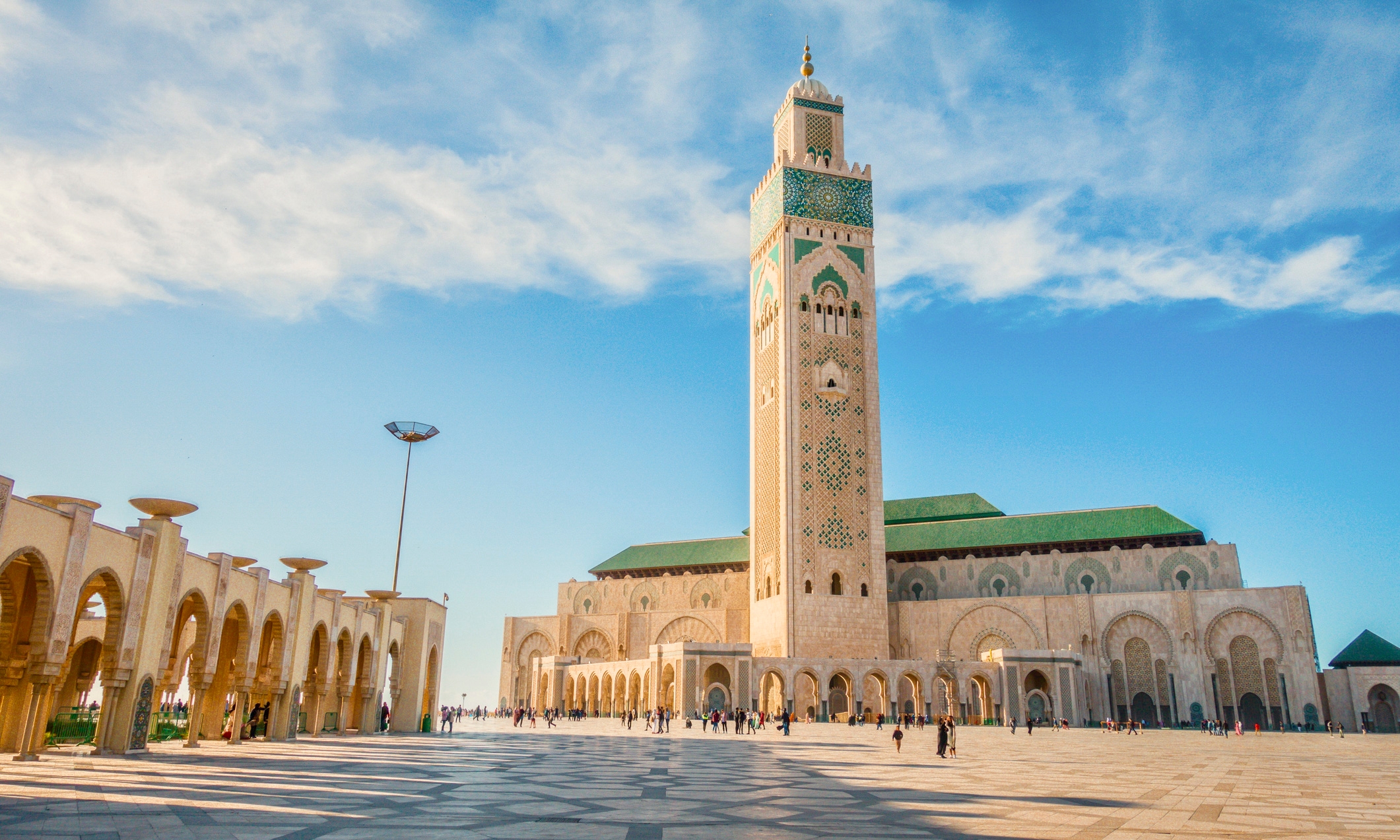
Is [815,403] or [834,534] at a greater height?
[815,403]

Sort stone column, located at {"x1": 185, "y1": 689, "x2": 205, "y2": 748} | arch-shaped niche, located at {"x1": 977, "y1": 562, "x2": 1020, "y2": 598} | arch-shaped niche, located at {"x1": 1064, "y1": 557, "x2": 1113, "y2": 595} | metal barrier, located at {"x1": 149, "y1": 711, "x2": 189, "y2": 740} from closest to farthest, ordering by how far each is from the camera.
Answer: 1. stone column, located at {"x1": 185, "y1": 689, "x2": 205, "y2": 748}
2. metal barrier, located at {"x1": 149, "y1": 711, "x2": 189, "y2": 740}
3. arch-shaped niche, located at {"x1": 1064, "y1": 557, "x2": 1113, "y2": 595}
4. arch-shaped niche, located at {"x1": 977, "y1": 562, "x2": 1020, "y2": 598}

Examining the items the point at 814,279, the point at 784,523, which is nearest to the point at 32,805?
the point at 784,523

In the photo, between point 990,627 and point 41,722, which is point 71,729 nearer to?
point 41,722

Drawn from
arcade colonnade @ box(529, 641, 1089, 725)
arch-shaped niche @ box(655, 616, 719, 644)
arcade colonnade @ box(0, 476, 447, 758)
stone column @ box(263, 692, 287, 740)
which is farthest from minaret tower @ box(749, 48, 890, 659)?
stone column @ box(263, 692, 287, 740)

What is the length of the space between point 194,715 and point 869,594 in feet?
104

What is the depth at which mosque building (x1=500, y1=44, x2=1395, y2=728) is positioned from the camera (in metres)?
40.9

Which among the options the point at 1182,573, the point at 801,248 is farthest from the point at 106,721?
the point at 1182,573

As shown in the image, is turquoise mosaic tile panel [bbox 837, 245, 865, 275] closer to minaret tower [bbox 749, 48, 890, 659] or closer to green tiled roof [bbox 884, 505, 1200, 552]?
minaret tower [bbox 749, 48, 890, 659]

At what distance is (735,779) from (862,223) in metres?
39.6

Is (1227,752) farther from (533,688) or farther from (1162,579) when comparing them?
(533,688)

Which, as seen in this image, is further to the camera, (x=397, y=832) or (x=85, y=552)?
(x=85, y=552)

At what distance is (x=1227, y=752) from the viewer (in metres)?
22.0

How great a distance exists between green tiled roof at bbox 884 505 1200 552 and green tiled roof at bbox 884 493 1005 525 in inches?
58.3

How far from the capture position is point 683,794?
36.4 ft
